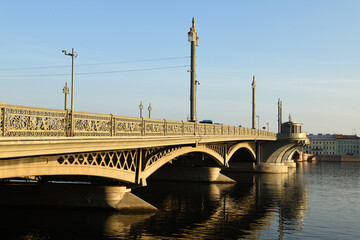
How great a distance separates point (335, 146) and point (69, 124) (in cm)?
17339

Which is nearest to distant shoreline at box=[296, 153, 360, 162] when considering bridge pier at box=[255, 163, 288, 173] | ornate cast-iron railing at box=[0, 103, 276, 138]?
bridge pier at box=[255, 163, 288, 173]

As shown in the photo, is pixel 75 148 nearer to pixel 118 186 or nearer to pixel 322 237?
pixel 118 186

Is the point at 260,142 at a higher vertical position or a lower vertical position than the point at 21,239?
higher

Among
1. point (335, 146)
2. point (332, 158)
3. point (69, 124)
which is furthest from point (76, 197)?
point (335, 146)

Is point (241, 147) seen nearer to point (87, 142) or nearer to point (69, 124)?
point (87, 142)

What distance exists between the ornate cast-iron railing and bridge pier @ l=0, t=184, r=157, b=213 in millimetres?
5101

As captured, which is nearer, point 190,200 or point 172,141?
point 172,141

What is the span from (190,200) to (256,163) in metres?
39.6

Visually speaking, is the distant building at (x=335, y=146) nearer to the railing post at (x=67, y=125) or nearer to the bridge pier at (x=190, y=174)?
the bridge pier at (x=190, y=174)

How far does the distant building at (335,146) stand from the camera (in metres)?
172

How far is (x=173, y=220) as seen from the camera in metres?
27.1

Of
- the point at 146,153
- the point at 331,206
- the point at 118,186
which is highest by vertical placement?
the point at 146,153

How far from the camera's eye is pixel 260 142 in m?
74.1

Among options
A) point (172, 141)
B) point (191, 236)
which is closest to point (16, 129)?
point (191, 236)
